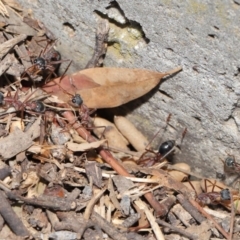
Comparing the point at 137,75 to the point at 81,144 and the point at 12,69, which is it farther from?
the point at 12,69

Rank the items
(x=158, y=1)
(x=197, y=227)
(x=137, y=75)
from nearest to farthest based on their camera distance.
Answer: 1. (x=158, y=1)
2. (x=197, y=227)
3. (x=137, y=75)

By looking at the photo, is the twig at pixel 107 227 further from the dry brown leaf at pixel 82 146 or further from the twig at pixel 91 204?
the dry brown leaf at pixel 82 146

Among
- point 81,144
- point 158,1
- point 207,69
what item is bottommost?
point 81,144

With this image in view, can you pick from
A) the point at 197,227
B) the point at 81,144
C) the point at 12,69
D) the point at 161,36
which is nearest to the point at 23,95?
the point at 12,69

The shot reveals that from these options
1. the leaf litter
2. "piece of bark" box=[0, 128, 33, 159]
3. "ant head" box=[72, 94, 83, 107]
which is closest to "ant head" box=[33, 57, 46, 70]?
the leaf litter

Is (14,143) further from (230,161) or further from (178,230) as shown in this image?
(230,161)

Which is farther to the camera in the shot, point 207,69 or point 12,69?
point 12,69

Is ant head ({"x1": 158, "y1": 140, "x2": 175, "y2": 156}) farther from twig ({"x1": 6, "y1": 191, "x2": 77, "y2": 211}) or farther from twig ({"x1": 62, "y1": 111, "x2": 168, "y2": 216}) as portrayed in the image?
twig ({"x1": 6, "y1": 191, "x2": 77, "y2": 211})
